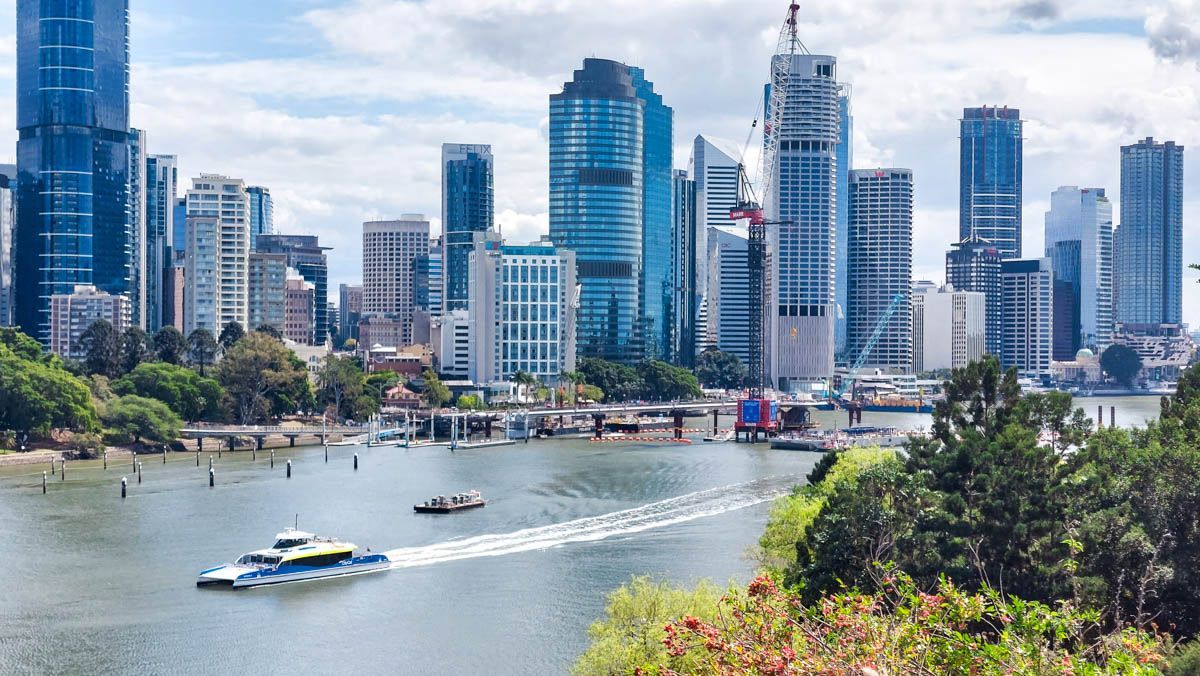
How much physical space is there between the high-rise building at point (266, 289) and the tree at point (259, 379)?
69.1 meters

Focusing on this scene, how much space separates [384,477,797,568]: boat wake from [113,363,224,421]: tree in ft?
164

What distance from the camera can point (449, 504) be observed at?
6975 cm

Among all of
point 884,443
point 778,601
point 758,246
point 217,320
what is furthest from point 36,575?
point 217,320

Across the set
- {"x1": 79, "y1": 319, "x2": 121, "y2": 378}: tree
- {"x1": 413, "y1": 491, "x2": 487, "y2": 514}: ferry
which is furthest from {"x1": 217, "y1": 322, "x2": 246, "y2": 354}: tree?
{"x1": 413, "y1": 491, "x2": 487, "y2": 514}: ferry

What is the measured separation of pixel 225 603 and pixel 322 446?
217ft

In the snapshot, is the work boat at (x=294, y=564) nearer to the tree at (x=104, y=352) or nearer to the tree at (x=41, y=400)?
the tree at (x=41, y=400)

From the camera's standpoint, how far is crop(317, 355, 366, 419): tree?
13188cm

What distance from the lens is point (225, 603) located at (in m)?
47.7

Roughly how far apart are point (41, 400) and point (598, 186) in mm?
101624

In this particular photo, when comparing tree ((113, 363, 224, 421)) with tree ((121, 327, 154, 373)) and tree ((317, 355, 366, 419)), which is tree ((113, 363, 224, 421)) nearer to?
tree ((121, 327, 154, 373))

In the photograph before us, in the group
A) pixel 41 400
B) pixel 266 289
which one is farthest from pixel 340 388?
pixel 266 289

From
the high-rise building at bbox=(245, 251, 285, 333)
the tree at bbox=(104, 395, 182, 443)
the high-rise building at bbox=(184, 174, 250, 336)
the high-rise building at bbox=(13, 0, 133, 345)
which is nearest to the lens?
the tree at bbox=(104, 395, 182, 443)

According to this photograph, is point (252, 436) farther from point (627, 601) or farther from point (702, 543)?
point (627, 601)

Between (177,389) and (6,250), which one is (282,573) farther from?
(6,250)
